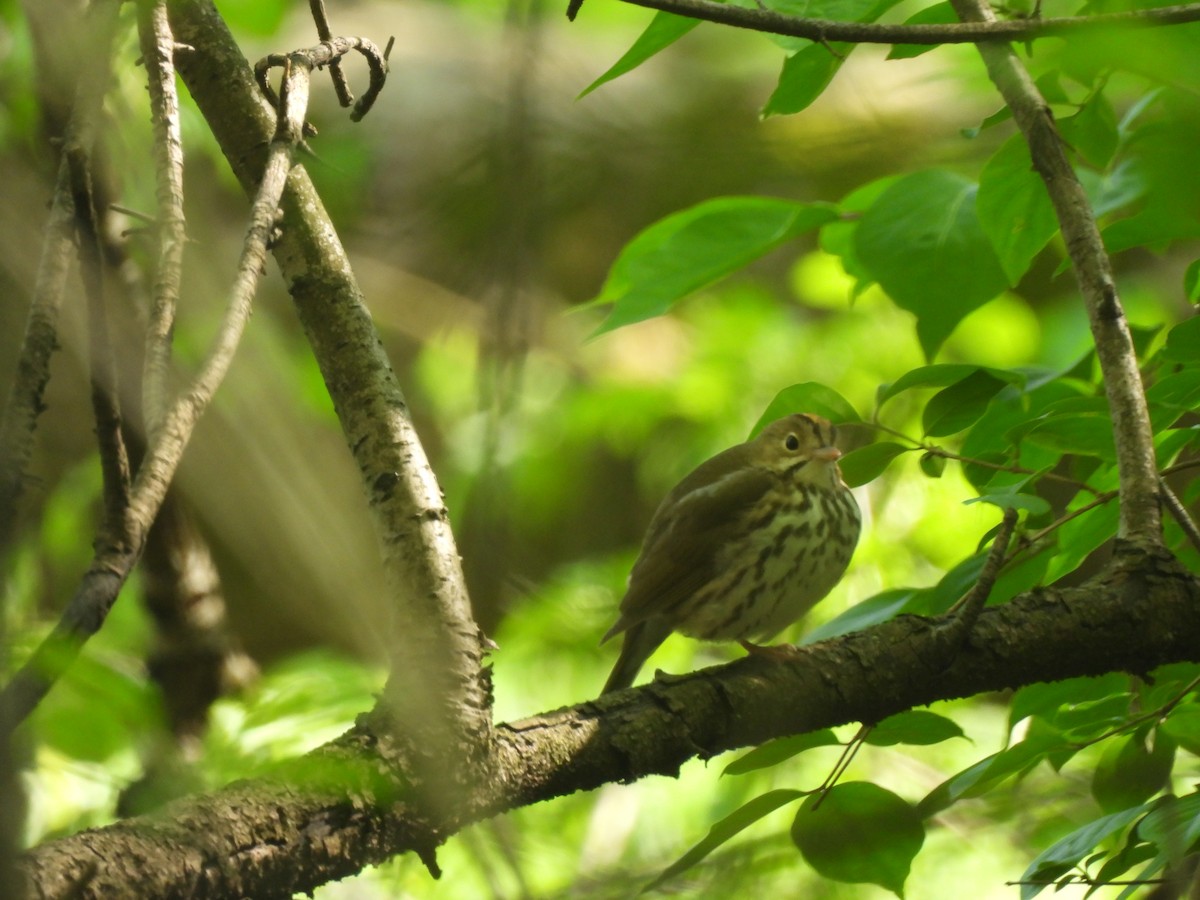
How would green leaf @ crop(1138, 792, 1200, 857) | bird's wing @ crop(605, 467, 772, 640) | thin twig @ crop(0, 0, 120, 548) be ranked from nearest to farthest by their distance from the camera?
thin twig @ crop(0, 0, 120, 548), green leaf @ crop(1138, 792, 1200, 857), bird's wing @ crop(605, 467, 772, 640)

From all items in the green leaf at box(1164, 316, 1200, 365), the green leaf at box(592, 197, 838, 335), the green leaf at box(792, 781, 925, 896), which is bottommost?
the green leaf at box(792, 781, 925, 896)

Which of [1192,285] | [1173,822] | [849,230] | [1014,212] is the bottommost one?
[1173,822]

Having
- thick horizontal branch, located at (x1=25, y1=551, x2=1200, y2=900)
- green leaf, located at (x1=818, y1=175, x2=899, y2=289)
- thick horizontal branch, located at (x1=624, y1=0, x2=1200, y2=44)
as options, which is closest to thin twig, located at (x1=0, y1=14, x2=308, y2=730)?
thick horizontal branch, located at (x1=25, y1=551, x2=1200, y2=900)

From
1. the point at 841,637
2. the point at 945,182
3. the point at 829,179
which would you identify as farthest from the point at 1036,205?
the point at 841,637

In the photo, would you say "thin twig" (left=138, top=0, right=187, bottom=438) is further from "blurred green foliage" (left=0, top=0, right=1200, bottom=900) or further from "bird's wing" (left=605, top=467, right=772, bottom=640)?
"bird's wing" (left=605, top=467, right=772, bottom=640)

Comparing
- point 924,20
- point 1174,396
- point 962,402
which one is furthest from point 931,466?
point 924,20

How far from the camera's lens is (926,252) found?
5.57 ft

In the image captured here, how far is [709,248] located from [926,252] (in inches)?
12.2

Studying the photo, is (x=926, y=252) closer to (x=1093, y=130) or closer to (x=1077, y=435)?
(x=1093, y=130)

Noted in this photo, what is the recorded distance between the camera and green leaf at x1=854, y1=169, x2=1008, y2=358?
5.55 feet

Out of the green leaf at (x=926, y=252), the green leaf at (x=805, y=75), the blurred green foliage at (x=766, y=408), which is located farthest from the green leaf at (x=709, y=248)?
the green leaf at (x=805, y=75)

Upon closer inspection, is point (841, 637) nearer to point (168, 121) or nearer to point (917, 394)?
point (168, 121)

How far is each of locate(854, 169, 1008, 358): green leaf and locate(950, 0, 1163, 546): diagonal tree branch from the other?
0.19 m

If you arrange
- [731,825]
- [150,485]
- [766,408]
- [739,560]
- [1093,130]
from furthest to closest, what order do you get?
1. [739,560]
2. [766,408]
3. [1093,130]
4. [731,825]
5. [150,485]
